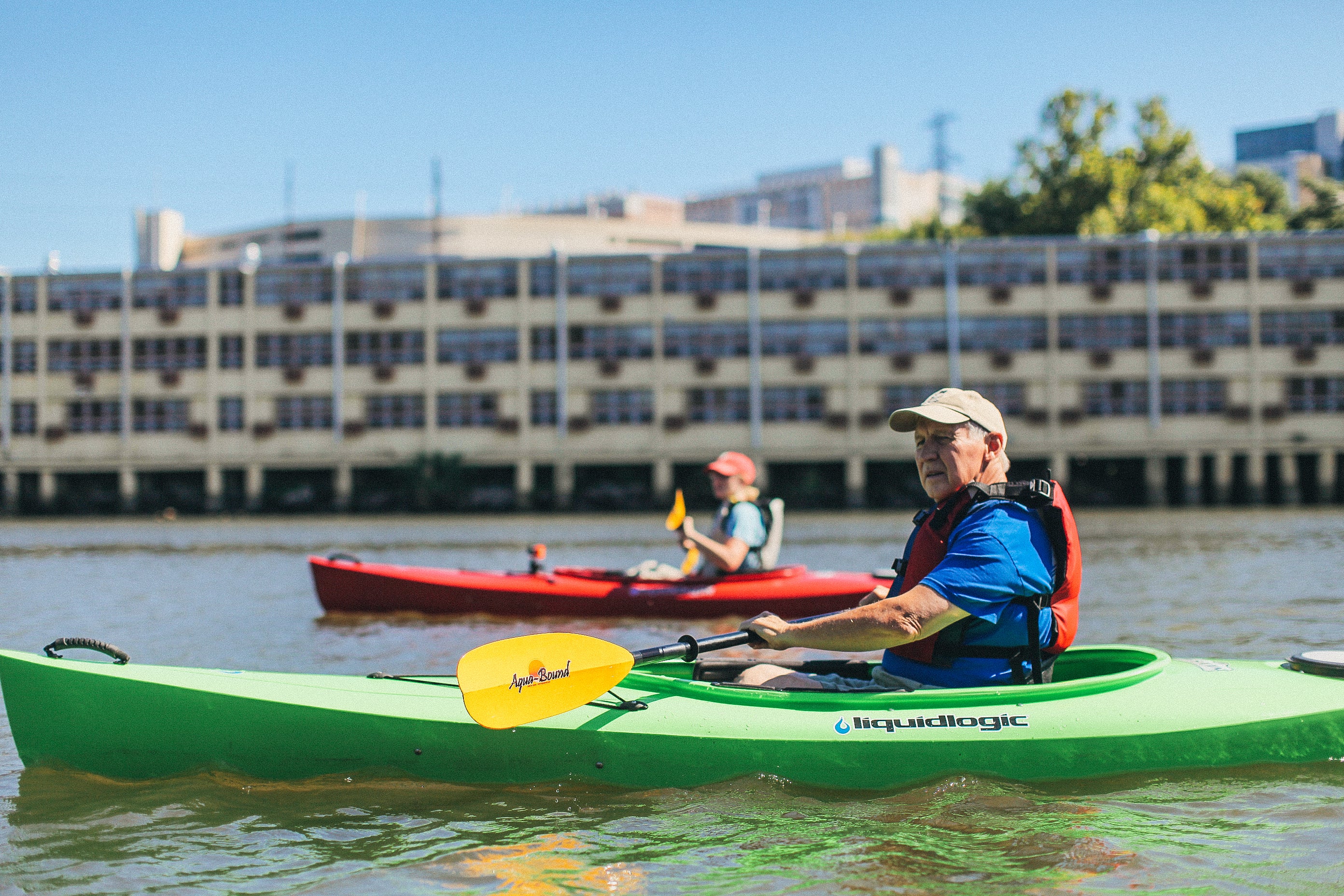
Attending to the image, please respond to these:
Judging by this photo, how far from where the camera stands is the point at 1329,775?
556cm

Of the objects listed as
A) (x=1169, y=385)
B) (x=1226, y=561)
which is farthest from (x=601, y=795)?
(x=1169, y=385)

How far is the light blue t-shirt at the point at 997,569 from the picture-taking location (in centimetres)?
491

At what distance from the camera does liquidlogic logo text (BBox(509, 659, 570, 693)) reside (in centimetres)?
541

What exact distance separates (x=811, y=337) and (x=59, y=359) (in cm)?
2893

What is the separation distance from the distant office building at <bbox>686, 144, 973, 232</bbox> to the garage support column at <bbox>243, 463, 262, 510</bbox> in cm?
6118

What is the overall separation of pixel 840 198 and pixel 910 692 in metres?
107

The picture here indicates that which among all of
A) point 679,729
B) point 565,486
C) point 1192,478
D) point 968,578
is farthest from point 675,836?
point 1192,478

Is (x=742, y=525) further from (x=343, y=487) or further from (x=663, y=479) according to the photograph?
(x=343, y=487)

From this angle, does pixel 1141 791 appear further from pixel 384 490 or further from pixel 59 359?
pixel 59 359

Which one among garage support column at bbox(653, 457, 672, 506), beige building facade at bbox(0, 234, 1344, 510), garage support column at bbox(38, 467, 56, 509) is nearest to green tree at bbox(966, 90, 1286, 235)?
beige building facade at bbox(0, 234, 1344, 510)

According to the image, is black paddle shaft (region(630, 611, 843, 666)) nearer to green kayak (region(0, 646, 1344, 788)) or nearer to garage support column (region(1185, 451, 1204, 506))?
green kayak (region(0, 646, 1344, 788))

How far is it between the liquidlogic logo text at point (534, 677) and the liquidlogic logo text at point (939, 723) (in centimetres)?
131

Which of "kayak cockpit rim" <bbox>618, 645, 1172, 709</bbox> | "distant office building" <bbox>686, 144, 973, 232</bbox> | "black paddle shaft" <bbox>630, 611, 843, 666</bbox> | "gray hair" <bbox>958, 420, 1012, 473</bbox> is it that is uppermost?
"distant office building" <bbox>686, 144, 973, 232</bbox>

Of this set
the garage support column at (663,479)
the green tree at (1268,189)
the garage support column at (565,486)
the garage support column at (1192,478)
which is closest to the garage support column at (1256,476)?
the garage support column at (1192,478)
